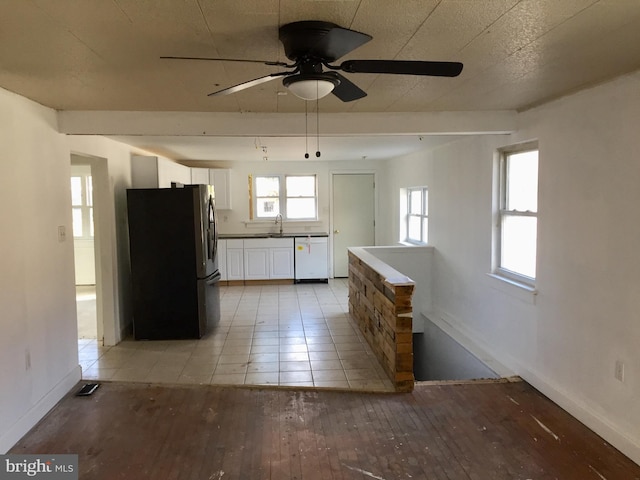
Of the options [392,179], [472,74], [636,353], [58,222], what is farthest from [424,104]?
[392,179]

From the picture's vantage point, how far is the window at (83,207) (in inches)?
288

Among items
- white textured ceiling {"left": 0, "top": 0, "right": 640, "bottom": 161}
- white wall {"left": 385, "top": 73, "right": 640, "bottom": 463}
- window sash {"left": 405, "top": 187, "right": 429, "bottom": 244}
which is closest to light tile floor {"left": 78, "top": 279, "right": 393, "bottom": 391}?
white wall {"left": 385, "top": 73, "right": 640, "bottom": 463}

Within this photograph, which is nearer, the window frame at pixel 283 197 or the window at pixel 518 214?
the window at pixel 518 214

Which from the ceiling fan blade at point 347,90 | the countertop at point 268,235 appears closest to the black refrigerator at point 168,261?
the ceiling fan blade at point 347,90

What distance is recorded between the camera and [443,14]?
65.2 inches

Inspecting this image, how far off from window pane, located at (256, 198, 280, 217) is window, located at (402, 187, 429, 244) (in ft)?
7.52

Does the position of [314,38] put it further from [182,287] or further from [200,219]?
→ [182,287]

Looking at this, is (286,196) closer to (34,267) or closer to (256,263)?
(256,263)

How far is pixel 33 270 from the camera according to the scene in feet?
9.58

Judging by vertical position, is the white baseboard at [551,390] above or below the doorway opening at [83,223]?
below

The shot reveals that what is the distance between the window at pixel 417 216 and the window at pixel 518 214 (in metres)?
1.94

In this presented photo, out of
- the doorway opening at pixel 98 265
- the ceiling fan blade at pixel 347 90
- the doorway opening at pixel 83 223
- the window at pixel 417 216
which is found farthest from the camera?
the doorway opening at pixel 83 223

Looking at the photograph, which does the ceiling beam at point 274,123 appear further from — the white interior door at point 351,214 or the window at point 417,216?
the white interior door at point 351,214

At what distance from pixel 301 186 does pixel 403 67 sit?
6.22 metres
